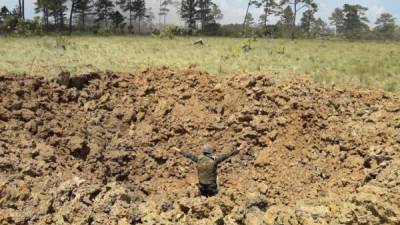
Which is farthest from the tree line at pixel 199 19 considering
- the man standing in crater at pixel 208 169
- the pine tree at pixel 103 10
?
the man standing in crater at pixel 208 169

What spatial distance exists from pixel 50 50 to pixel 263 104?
975 cm

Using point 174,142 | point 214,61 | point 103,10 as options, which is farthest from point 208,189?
point 103,10

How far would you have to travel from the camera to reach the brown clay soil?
8.20 m

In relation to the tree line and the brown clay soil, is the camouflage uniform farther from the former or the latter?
the tree line

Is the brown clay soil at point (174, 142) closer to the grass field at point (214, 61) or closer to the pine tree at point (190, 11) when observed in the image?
the grass field at point (214, 61)

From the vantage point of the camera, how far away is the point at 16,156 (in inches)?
395

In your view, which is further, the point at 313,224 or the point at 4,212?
the point at 4,212

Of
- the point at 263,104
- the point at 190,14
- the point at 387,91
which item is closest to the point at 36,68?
the point at 263,104

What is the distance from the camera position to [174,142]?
12750 mm

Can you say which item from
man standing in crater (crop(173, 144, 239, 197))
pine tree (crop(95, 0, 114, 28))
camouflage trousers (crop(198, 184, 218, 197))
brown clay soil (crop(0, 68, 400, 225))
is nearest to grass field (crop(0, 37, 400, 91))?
brown clay soil (crop(0, 68, 400, 225))

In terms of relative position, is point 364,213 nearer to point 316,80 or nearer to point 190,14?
point 316,80

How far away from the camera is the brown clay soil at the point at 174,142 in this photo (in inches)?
323

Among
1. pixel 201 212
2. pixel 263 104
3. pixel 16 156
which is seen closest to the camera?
pixel 201 212

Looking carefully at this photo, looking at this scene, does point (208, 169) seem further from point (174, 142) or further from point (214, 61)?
point (214, 61)
